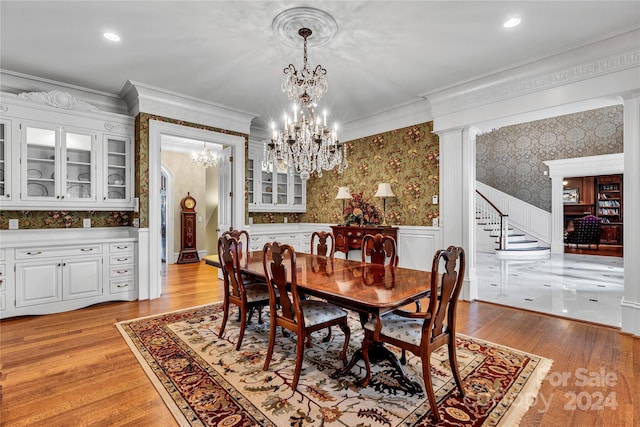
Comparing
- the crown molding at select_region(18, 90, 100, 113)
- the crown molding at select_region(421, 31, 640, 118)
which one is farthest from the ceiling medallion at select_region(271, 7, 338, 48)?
the crown molding at select_region(18, 90, 100, 113)

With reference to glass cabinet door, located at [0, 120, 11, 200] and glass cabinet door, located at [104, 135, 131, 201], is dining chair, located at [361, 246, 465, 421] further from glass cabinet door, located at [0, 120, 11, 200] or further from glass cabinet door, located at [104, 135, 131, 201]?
glass cabinet door, located at [0, 120, 11, 200]

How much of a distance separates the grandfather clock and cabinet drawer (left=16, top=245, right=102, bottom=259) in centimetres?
328

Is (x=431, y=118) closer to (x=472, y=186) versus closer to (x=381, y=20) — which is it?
(x=472, y=186)

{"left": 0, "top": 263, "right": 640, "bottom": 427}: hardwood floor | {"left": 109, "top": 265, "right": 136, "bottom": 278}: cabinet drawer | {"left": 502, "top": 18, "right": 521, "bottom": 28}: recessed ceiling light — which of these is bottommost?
{"left": 0, "top": 263, "right": 640, "bottom": 427}: hardwood floor

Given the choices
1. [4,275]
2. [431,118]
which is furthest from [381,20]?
[4,275]

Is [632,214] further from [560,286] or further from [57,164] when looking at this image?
[57,164]

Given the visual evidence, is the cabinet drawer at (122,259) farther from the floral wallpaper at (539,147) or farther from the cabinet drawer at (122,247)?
the floral wallpaper at (539,147)

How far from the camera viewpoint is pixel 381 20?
8.96ft

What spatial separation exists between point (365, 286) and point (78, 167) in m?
4.14

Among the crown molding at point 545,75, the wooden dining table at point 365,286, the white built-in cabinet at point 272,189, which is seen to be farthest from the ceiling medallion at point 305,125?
the white built-in cabinet at point 272,189

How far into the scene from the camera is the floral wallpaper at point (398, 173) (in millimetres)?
4664

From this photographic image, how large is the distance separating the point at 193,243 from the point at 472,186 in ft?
19.8

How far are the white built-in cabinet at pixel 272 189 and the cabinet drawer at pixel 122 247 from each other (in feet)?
7.24

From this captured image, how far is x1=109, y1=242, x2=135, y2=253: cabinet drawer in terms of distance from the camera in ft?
13.5
